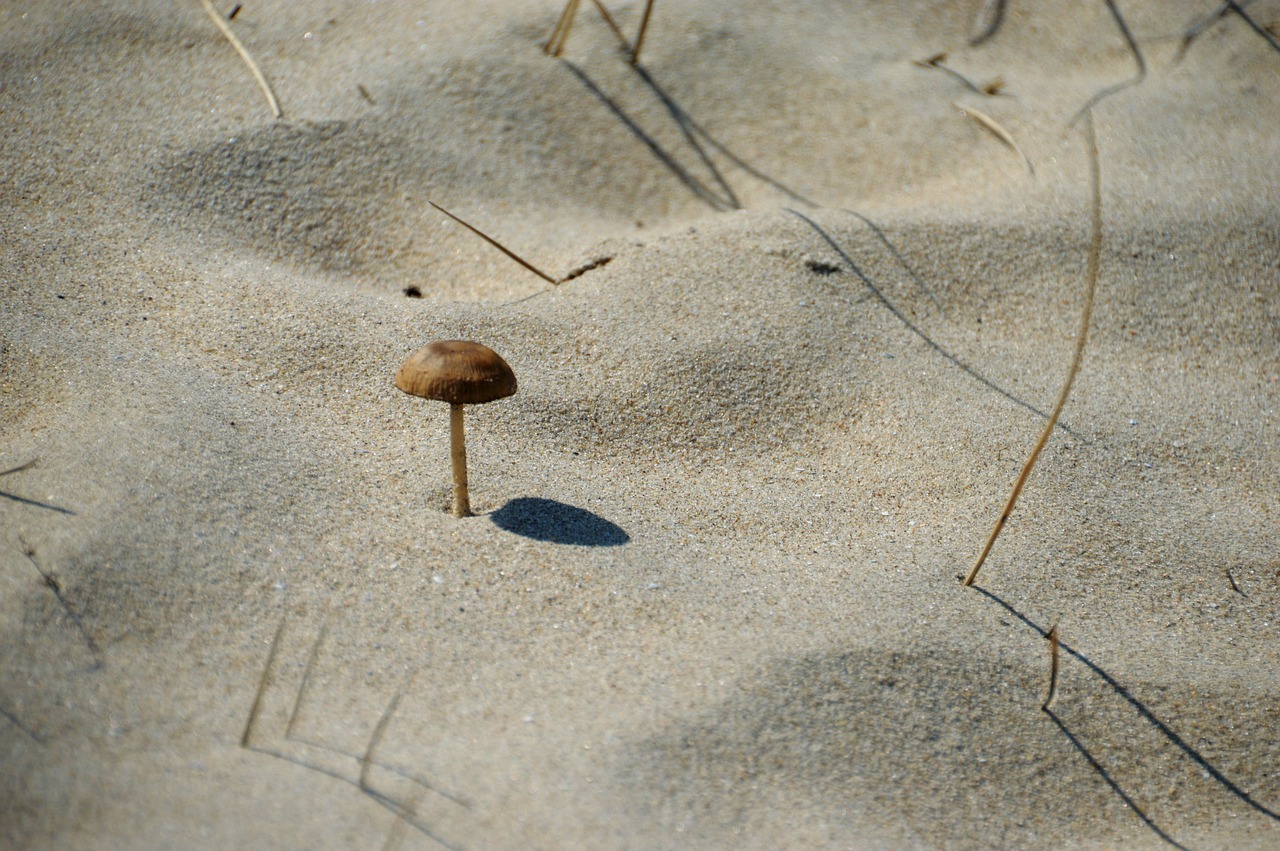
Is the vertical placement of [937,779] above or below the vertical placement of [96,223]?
below

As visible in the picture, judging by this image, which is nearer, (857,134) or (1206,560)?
(1206,560)

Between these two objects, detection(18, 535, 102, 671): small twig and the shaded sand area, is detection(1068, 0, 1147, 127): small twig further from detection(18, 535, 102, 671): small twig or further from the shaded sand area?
detection(18, 535, 102, 671): small twig

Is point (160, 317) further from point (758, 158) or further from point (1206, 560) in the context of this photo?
point (1206, 560)

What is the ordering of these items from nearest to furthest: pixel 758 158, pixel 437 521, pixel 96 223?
pixel 437 521, pixel 96 223, pixel 758 158

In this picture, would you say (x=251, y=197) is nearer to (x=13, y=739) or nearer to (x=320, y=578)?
(x=320, y=578)

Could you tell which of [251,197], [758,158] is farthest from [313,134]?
[758,158]

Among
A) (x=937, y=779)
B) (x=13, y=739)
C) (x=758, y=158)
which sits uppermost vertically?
(x=758, y=158)

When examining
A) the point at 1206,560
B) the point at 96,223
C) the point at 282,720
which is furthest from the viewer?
the point at 96,223

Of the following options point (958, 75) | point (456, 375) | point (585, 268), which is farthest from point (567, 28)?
point (456, 375)
